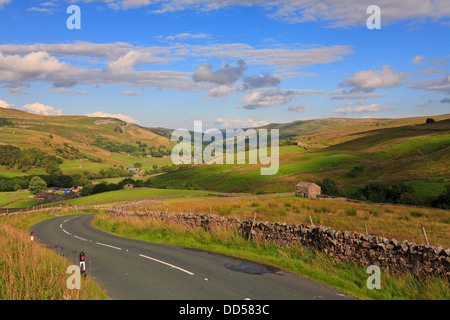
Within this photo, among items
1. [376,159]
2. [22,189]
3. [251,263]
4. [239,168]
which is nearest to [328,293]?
[251,263]

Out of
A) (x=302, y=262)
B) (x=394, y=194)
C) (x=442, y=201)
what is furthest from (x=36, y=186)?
(x=302, y=262)

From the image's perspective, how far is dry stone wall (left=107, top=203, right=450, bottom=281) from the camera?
11172 mm

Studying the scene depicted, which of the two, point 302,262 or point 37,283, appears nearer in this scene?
point 37,283

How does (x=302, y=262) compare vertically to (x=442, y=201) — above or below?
above

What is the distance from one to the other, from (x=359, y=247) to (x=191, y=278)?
277 inches

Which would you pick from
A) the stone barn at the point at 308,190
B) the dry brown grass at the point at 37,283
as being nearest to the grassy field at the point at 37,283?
the dry brown grass at the point at 37,283

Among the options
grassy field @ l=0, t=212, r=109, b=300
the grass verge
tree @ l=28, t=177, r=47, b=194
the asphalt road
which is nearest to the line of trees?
the grass verge

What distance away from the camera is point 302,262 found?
1457 cm

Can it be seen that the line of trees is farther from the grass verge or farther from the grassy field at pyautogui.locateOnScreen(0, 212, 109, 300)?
the grassy field at pyautogui.locateOnScreen(0, 212, 109, 300)

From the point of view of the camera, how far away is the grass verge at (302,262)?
10.7 metres

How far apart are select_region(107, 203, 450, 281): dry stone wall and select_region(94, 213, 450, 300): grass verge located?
0.34 m

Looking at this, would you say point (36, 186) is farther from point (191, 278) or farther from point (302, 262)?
point (302, 262)
